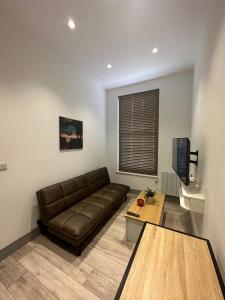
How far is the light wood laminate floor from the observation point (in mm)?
1431

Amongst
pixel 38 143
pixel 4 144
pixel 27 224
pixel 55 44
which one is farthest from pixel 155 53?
pixel 27 224

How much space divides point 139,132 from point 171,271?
3280mm

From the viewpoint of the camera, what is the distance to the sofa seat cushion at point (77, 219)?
1882mm

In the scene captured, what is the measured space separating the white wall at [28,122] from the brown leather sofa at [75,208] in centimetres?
24

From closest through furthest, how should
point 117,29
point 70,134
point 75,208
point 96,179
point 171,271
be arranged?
point 171,271, point 117,29, point 75,208, point 70,134, point 96,179

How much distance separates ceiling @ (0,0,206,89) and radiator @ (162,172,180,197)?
245 cm

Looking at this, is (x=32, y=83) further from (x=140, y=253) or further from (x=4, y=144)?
(x=140, y=253)

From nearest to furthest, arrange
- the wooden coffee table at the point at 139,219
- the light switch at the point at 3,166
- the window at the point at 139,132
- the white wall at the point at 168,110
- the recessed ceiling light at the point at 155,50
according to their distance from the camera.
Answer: the light switch at the point at 3,166
the wooden coffee table at the point at 139,219
the recessed ceiling light at the point at 155,50
the white wall at the point at 168,110
the window at the point at 139,132

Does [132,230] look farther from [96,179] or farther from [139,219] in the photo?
[96,179]

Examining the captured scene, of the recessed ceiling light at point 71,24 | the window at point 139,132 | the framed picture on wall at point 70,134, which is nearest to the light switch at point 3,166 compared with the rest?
the framed picture on wall at point 70,134

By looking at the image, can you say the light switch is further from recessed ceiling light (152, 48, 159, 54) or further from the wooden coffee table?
recessed ceiling light (152, 48, 159, 54)

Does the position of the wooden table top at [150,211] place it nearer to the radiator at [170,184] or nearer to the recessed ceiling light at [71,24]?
the radiator at [170,184]

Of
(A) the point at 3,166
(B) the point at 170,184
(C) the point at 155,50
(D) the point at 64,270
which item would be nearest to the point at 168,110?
(C) the point at 155,50

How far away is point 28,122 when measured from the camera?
2.09m
